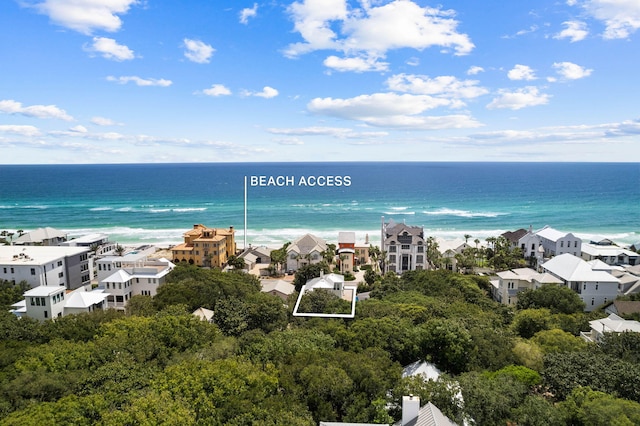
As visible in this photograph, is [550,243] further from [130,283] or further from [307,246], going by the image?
[130,283]

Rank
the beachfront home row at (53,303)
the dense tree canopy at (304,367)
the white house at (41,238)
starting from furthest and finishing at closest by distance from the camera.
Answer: the white house at (41,238) < the beachfront home row at (53,303) < the dense tree canopy at (304,367)

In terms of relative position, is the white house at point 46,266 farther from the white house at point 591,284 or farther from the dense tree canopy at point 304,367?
the white house at point 591,284

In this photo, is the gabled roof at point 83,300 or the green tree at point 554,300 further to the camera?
the green tree at point 554,300

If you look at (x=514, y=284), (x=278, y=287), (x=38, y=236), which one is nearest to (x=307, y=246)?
(x=278, y=287)

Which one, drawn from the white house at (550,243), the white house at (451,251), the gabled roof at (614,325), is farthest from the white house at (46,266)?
the white house at (550,243)

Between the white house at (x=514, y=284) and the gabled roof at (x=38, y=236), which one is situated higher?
the gabled roof at (x=38, y=236)

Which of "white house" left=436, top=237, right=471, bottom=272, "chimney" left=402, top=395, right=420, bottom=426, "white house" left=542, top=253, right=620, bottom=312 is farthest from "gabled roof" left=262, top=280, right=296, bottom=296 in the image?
"chimney" left=402, top=395, right=420, bottom=426

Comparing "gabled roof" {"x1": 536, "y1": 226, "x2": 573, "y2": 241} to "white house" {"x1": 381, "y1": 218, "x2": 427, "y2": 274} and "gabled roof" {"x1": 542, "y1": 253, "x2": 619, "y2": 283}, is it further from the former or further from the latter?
"white house" {"x1": 381, "y1": 218, "x2": 427, "y2": 274}
